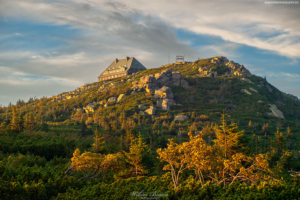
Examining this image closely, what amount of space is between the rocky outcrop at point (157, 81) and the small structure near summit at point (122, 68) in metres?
38.2

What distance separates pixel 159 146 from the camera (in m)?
60.6

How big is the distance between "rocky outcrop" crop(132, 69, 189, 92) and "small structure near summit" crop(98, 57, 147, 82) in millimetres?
38234

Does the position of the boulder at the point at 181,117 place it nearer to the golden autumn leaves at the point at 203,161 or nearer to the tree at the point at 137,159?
the tree at the point at 137,159

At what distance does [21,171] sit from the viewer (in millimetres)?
24172

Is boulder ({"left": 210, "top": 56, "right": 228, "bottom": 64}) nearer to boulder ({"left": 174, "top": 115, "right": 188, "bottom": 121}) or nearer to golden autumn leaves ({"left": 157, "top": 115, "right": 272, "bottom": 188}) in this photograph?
boulder ({"left": 174, "top": 115, "right": 188, "bottom": 121})

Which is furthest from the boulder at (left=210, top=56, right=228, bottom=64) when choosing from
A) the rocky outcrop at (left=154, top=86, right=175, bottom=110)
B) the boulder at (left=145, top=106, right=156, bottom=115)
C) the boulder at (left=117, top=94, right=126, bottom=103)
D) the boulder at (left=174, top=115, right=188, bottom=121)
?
the boulder at (left=174, top=115, right=188, bottom=121)

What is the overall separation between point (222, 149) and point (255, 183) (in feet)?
28.4

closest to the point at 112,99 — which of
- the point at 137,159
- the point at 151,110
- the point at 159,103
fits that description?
the point at 159,103

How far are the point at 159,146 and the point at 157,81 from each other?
73.4 metres

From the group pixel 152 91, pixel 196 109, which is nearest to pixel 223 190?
pixel 196 109

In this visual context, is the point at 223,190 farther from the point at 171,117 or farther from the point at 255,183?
the point at 171,117

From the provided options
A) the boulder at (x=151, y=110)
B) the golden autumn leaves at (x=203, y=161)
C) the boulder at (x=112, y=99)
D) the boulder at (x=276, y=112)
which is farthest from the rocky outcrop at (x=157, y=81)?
the golden autumn leaves at (x=203, y=161)

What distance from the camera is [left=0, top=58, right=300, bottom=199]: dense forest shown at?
2027cm

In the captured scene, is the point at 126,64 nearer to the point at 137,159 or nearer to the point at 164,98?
the point at 164,98
